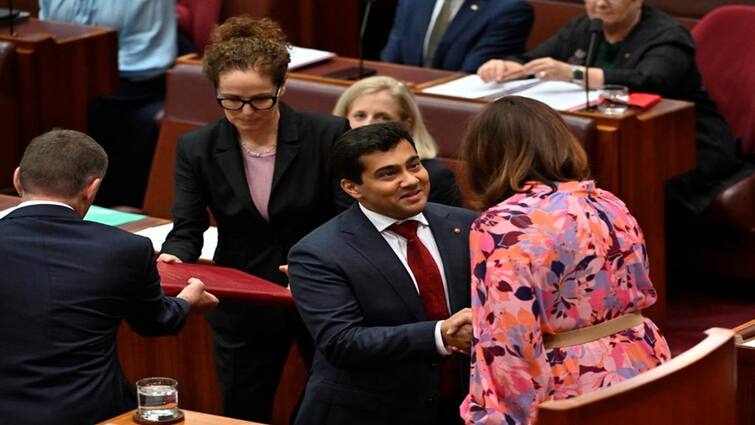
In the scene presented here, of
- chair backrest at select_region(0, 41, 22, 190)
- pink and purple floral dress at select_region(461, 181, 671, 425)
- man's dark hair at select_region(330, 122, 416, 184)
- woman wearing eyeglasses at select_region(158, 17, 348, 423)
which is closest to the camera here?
pink and purple floral dress at select_region(461, 181, 671, 425)

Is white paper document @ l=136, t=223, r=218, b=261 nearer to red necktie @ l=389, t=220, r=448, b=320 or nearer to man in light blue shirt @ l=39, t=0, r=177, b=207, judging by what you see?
red necktie @ l=389, t=220, r=448, b=320

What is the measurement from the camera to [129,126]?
20.5ft

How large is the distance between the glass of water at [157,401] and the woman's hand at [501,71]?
2.13 meters

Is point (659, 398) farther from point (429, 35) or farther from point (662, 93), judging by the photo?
point (429, 35)

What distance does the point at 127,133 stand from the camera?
627cm

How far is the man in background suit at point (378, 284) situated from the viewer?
3.02 metres

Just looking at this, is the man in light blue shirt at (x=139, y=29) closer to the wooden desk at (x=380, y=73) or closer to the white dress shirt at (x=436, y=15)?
the wooden desk at (x=380, y=73)

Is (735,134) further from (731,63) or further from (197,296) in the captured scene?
(197,296)

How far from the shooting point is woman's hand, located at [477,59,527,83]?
192 inches

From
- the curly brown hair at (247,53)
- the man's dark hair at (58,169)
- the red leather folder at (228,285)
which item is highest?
the curly brown hair at (247,53)

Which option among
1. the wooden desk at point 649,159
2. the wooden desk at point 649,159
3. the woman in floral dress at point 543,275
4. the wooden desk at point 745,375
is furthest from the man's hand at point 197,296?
the wooden desk at point 649,159

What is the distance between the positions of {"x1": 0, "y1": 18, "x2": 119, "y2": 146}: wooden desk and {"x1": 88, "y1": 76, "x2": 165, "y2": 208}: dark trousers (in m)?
0.20

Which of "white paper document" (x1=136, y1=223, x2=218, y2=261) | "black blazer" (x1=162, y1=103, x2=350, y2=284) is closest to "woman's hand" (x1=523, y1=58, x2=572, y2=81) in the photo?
"white paper document" (x1=136, y1=223, x2=218, y2=261)

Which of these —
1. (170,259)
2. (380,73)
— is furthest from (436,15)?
(170,259)
